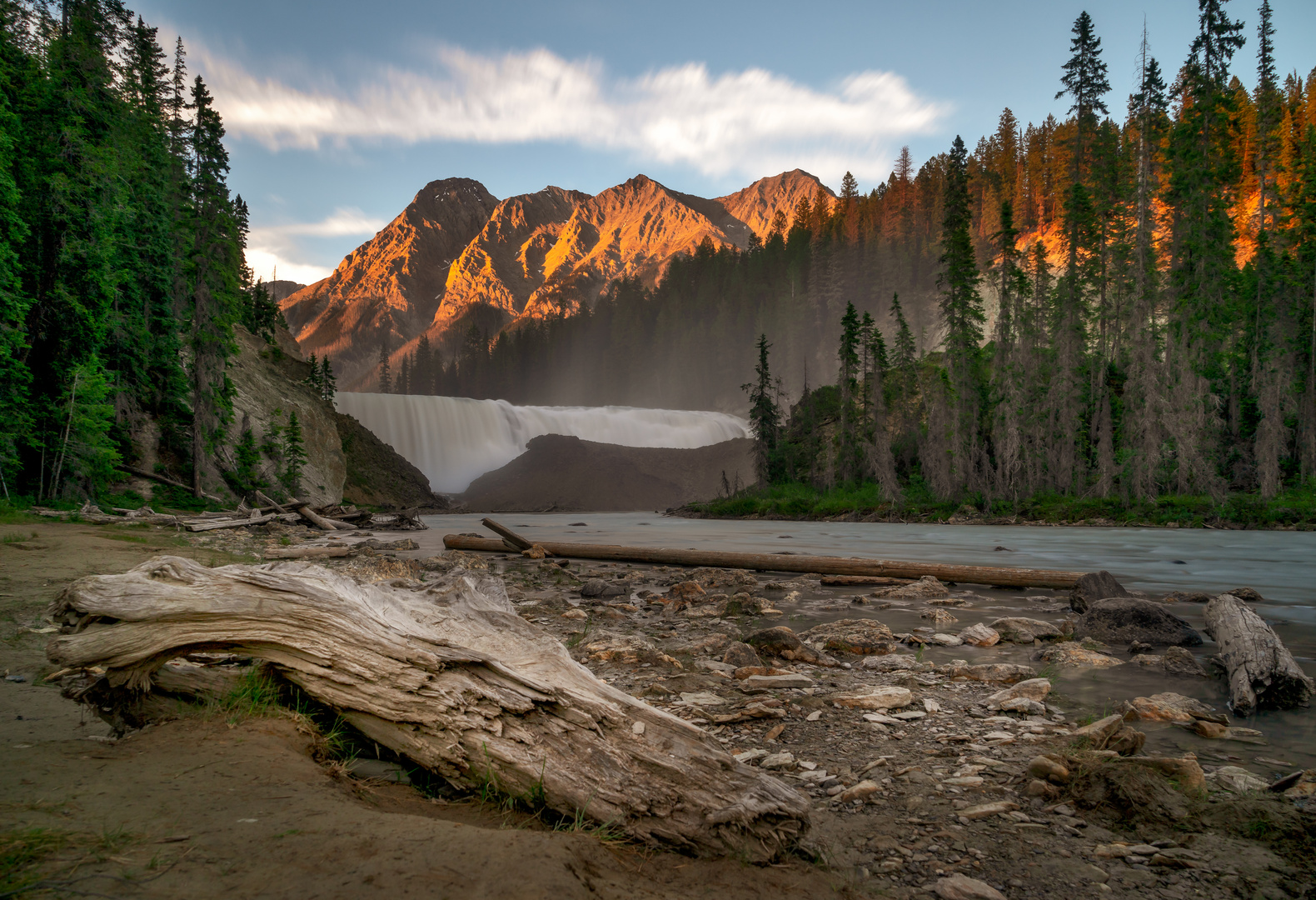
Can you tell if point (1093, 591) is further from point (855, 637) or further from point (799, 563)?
point (799, 563)

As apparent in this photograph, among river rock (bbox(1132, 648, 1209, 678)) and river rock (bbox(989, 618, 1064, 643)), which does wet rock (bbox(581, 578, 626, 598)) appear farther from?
river rock (bbox(1132, 648, 1209, 678))

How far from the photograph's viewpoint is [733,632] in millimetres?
7078

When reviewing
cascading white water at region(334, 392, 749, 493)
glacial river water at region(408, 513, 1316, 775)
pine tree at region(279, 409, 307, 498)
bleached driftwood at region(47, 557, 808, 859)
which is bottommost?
glacial river water at region(408, 513, 1316, 775)

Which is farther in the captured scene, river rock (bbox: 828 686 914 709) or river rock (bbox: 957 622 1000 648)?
river rock (bbox: 957 622 1000 648)

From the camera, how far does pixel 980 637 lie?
21.4 ft

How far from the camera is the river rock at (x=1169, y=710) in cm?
414

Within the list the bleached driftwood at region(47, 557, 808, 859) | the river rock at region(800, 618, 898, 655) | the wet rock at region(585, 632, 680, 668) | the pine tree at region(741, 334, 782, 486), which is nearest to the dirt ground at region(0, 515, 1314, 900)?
the bleached driftwood at region(47, 557, 808, 859)

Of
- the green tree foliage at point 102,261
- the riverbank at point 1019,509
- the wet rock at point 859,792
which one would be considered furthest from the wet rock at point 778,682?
the riverbank at point 1019,509

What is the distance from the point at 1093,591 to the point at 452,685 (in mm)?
8908

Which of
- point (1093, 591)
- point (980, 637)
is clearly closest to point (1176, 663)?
point (980, 637)

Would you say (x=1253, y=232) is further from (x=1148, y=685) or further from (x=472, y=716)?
(x=472, y=716)

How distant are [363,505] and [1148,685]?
126 ft

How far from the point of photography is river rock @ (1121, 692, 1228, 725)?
4145 millimetres

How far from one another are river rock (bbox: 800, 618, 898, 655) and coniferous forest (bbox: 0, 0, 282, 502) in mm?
19395
